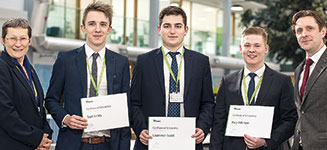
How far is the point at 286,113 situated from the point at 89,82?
160cm

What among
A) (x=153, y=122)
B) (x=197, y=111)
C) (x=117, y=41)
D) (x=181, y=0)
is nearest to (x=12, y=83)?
(x=153, y=122)

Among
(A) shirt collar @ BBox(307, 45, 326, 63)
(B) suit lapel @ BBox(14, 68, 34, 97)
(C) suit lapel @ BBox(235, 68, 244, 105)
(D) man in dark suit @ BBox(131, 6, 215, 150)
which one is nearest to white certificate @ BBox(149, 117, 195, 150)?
(D) man in dark suit @ BBox(131, 6, 215, 150)

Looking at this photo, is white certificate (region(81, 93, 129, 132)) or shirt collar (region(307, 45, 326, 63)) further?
shirt collar (region(307, 45, 326, 63))

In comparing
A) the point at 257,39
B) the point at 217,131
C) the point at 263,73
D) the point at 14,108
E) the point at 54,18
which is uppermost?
the point at 54,18

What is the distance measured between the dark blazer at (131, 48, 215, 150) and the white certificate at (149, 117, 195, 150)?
15 centimetres

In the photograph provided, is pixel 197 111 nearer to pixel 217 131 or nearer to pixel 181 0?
pixel 217 131

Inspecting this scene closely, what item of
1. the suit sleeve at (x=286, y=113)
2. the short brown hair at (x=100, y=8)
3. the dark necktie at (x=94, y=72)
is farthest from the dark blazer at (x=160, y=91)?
the suit sleeve at (x=286, y=113)

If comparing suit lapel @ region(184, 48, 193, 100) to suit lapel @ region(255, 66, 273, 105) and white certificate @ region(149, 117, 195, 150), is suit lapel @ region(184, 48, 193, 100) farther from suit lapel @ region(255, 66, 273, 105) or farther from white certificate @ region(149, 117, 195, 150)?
suit lapel @ region(255, 66, 273, 105)

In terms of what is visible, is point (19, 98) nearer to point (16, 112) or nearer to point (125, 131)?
point (16, 112)

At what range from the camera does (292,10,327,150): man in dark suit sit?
10.4 ft

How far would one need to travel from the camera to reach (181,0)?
70.7 feet

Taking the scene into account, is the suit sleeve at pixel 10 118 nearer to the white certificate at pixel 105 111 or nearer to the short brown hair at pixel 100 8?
the white certificate at pixel 105 111

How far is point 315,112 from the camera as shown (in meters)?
3.19

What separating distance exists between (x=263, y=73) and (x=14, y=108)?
6.44 feet
